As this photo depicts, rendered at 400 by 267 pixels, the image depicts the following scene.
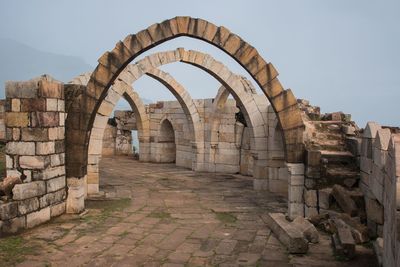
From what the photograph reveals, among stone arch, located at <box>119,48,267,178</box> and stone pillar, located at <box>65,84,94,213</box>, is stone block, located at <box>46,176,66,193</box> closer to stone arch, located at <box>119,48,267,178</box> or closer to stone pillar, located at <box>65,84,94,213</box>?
stone pillar, located at <box>65,84,94,213</box>

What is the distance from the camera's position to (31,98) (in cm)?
603

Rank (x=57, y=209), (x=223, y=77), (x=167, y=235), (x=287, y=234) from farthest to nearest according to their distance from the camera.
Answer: (x=223, y=77), (x=57, y=209), (x=167, y=235), (x=287, y=234)

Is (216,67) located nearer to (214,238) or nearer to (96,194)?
(96,194)

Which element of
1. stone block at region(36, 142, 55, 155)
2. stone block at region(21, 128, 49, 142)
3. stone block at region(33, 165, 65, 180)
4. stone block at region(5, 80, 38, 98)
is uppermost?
stone block at region(5, 80, 38, 98)

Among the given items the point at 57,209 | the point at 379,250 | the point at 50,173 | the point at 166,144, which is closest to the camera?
the point at 379,250

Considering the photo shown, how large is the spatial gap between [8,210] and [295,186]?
16.2 ft

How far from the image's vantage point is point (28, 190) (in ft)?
19.0

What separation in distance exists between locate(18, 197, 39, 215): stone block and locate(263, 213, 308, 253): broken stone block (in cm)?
389

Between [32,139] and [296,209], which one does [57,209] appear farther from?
[296,209]

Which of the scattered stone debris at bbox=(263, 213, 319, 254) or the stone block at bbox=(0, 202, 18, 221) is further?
the stone block at bbox=(0, 202, 18, 221)

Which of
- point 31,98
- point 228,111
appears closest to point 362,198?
point 31,98

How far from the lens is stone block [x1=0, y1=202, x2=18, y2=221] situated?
5.34 metres

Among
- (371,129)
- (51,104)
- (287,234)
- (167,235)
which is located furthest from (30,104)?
(371,129)

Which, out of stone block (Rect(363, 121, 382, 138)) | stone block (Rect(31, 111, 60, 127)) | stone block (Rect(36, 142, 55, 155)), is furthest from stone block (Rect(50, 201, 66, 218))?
stone block (Rect(363, 121, 382, 138))
